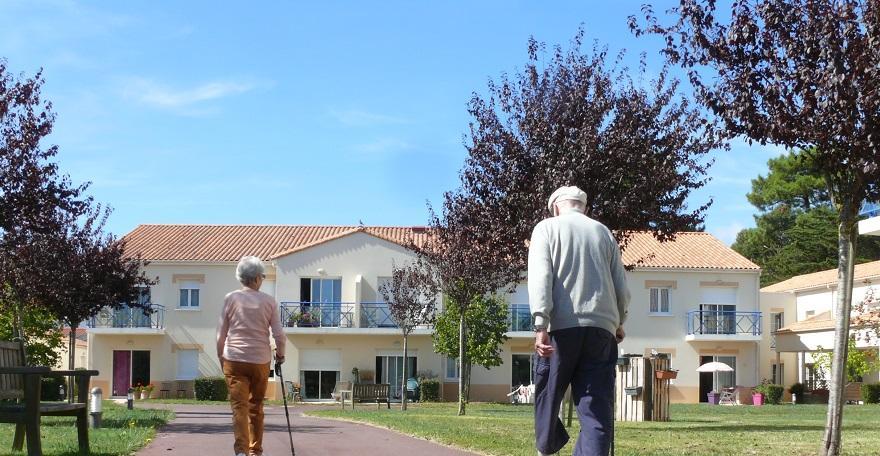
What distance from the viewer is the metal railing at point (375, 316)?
4578 cm

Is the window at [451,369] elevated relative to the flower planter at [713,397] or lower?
elevated

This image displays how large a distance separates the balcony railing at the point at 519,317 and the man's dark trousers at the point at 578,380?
39.7 m

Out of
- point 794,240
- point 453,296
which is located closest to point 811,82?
point 453,296

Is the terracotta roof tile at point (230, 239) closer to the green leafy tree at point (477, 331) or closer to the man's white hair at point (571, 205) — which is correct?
the green leafy tree at point (477, 331)

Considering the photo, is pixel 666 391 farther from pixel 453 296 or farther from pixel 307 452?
pixel 307 452

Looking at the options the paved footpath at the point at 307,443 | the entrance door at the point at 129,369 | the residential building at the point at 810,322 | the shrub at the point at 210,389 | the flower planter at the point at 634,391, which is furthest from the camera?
the residential building at the point at 810,322

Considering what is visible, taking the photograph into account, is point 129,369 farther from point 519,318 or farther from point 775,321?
point 775,321

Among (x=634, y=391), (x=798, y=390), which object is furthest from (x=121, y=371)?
(x=634, y=391)

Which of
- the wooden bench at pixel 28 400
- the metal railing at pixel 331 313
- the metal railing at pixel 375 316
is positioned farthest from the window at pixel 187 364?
the wooden bench at pixel 28 400

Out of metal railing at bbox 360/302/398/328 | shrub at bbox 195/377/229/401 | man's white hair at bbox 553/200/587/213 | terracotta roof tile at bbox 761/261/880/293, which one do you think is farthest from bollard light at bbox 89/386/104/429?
terracotta roof tile at bbox 761/261/880/293

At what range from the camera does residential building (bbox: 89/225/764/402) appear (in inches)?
1812

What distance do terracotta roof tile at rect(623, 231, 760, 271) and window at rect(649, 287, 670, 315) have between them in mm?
1240

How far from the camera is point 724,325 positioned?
48.5 m

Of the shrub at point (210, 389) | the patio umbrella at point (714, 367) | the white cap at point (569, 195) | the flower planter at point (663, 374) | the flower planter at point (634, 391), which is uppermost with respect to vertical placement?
the white cap at point (569, 195)
